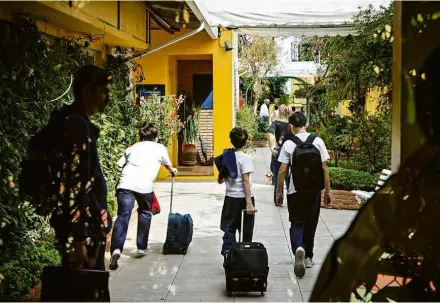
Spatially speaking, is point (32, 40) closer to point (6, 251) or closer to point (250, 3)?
point (6, 251)

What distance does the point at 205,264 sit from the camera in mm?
6914

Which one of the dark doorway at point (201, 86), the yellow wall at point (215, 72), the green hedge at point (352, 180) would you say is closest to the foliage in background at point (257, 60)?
the dark doorway at point (201, 86)

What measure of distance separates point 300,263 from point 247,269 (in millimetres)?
875

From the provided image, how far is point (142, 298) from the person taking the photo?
5660 millimetres

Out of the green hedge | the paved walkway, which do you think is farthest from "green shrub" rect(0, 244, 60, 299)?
the green hedge

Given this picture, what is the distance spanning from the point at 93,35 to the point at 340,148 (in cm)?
701

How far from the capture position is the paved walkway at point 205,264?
5793 millimetres

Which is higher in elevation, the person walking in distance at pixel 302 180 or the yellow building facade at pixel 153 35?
the yellow building facade at pixel 153 35

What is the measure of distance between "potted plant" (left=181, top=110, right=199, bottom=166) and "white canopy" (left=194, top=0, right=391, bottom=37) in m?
4.76

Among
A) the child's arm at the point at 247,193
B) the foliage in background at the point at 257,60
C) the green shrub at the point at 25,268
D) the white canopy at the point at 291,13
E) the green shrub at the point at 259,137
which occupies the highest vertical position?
the foliage in background at the point at 257,60

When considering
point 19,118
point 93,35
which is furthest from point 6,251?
point 93,35

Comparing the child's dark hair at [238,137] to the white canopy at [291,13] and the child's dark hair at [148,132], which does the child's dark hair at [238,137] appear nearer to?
the child's dark hair at [148,132]

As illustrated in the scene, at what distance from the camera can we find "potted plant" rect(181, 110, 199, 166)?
1514cm

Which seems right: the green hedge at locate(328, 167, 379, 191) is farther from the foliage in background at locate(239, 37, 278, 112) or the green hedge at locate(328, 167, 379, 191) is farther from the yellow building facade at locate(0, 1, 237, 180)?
the foliage in background at locate(239, 37, 278, 112)
